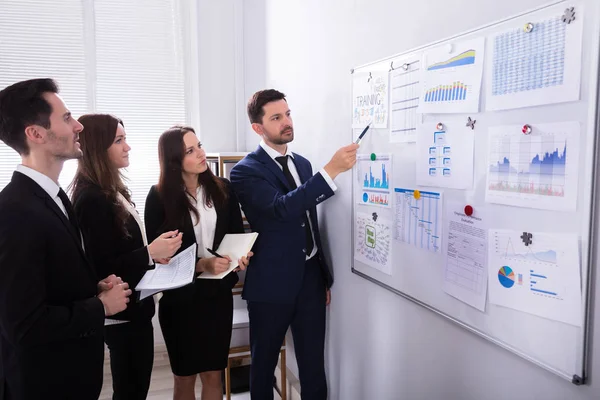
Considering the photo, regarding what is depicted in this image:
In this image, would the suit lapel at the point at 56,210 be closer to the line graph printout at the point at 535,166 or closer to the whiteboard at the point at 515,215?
the whiteboard at the point at 515,215

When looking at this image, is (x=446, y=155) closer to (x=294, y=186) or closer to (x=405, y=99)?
(x=405, y=99)

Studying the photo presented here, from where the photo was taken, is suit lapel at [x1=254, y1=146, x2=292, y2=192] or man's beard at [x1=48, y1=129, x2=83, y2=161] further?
suit lapel at [x1=254, y1=146, x2=292, y2=192]

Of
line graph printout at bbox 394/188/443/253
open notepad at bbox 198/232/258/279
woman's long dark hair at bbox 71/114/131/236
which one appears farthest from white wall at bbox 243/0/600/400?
woman's long dark hair at bbox 71/114/131/236

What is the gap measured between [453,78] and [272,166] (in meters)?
0.98

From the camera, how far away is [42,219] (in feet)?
4.23

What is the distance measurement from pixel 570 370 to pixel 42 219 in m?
1.41

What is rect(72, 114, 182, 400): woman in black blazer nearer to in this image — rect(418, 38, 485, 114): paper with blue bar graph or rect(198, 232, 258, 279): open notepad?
rect(198, 232, 258, 279): open notepad

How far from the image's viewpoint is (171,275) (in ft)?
5.82

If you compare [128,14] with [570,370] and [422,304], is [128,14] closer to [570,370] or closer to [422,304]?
[422,304]

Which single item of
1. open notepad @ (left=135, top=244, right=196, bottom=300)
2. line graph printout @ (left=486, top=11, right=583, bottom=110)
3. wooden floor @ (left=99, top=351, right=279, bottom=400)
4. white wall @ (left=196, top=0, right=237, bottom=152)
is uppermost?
white wall @ (left=196, top=0, right=237, bottom=152)

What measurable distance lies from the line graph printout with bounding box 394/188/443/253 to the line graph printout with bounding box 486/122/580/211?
0.24 metres

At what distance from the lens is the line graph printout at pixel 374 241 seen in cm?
177

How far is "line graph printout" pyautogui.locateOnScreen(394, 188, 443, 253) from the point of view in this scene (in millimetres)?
1461

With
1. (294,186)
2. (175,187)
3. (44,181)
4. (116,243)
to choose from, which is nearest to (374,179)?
(294,186)
